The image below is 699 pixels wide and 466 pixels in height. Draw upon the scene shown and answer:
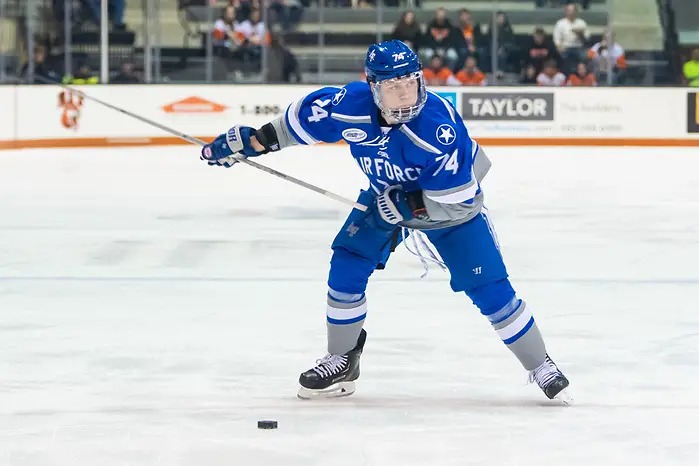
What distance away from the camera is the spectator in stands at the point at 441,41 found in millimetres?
15391

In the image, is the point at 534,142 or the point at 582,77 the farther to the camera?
the point at 582,77

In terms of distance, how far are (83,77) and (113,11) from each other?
35.2 inches

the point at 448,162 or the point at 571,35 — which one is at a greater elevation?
the point at 571,35

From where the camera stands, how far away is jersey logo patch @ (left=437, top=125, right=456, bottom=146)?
354 centimetres

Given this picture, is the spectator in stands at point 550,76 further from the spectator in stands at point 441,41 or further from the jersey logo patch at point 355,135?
the jersey logo patch at point 355,135

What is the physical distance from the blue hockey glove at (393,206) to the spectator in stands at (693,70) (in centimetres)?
1172

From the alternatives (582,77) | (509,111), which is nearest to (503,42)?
(582,77)

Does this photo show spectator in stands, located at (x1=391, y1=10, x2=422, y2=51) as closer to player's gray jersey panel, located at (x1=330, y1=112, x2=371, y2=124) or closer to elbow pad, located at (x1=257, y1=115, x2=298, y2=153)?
elbow pad, located at (x1=257, y1=115, x2=298, y2=153)

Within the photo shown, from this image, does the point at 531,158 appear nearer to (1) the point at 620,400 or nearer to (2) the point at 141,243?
(2) the point at 141,243

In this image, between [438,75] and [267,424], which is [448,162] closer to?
[267,424]

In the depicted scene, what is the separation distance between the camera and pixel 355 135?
363 centimetres

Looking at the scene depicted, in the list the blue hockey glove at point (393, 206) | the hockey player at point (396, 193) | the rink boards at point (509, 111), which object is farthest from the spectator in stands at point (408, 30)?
the blue hockey glove at point (393, 206)

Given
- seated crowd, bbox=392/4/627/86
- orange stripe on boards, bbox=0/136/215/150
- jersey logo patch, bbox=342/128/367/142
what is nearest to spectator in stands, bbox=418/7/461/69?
seated crowd, bbox=392/4/627/86

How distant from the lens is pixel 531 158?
12.9 m
